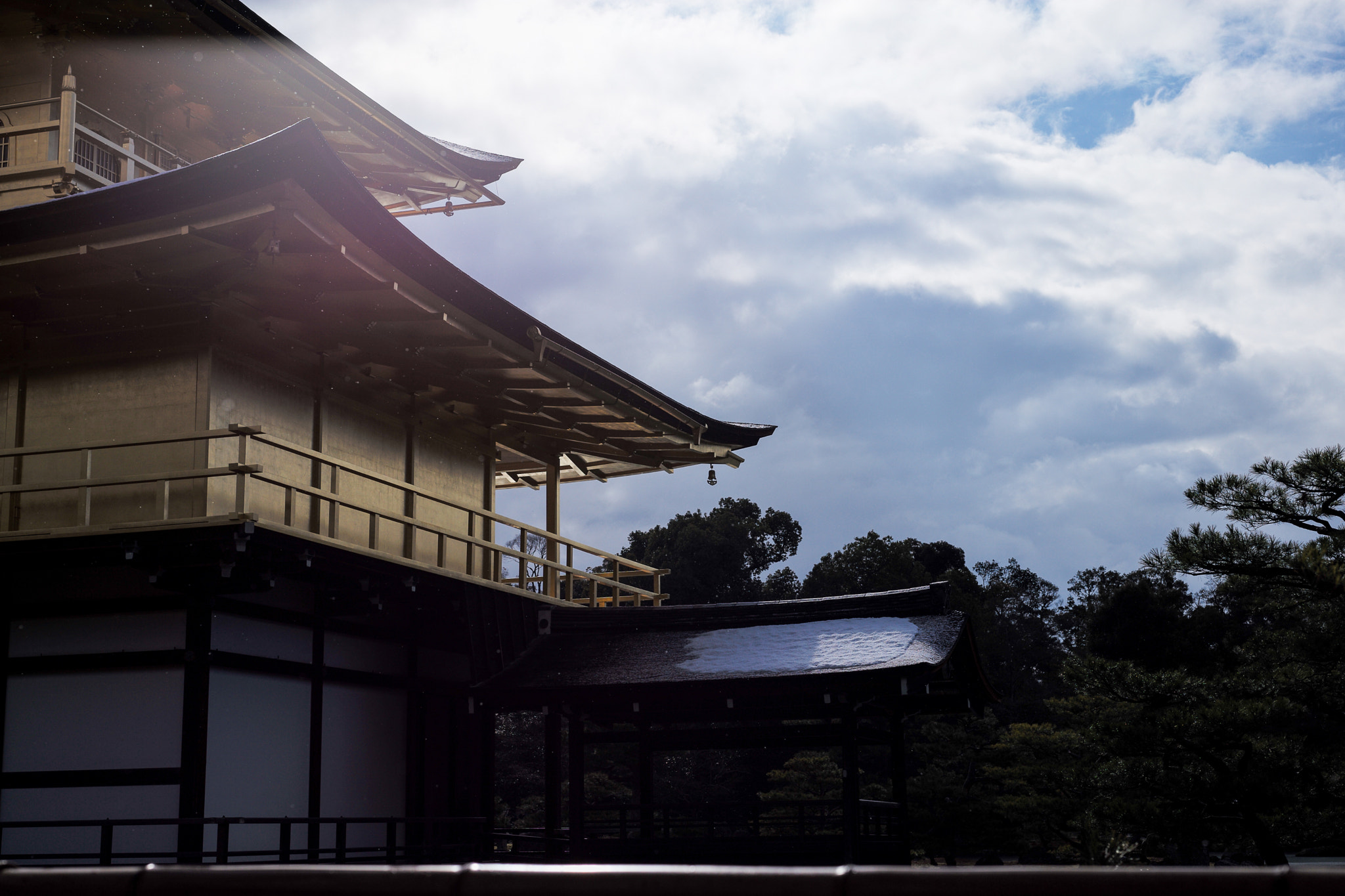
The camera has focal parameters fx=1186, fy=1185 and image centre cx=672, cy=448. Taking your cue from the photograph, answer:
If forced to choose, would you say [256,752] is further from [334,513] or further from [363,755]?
[334,513]

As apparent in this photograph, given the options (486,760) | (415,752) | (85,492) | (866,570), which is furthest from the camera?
(866,570)

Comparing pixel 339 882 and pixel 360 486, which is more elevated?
pixel 360 486

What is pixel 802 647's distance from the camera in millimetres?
15359

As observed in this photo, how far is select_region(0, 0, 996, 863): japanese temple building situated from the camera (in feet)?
38.2

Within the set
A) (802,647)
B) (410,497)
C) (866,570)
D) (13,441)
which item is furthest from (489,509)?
(866,570)

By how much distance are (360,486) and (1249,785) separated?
45.3ft

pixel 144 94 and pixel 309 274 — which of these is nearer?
pixel 309 274

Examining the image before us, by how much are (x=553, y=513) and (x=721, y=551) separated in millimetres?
31391

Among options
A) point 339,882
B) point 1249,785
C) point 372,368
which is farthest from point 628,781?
point 339,882

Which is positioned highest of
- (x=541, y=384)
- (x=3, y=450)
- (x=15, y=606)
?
(x=541, y=384)

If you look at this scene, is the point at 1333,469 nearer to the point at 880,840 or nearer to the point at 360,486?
the point at 880,840

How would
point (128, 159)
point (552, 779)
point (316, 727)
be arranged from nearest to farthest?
point (316, 727)
point (128, 159)
point (552, 779)

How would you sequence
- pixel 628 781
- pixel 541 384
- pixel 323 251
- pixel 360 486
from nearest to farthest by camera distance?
pixel 323 251, pixel 360 486, pixel 541 384, pixel 628 781

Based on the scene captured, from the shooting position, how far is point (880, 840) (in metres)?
15.2
